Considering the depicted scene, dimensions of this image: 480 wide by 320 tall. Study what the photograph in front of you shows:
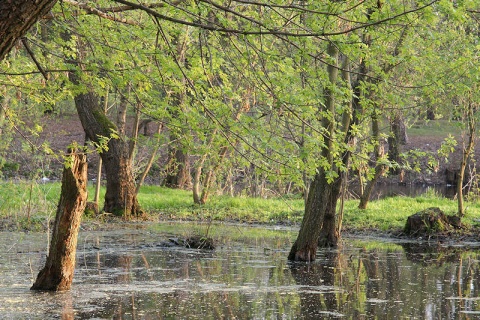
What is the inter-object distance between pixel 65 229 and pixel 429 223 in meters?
10.3

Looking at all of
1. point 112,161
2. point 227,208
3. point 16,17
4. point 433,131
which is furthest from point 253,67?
point 433,131

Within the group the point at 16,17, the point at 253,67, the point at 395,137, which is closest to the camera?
the point at 16,17

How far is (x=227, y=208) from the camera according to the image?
72.2 ft

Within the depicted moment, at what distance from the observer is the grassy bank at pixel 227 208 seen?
58.2ft

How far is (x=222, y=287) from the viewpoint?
410 inches

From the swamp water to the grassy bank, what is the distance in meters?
2.13

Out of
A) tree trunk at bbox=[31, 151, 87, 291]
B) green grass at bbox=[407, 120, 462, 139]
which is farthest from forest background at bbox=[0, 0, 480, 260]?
green grass at bbox=[407, 120, 462, 139]

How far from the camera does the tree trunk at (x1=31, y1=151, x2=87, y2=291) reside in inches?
373

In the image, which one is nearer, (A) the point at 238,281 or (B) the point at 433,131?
(A) the point at 238,281

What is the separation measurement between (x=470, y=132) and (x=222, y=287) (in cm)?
1024

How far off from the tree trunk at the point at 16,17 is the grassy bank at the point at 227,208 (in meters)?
11.8

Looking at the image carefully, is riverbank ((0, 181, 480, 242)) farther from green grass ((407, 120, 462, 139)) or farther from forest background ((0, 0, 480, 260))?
green grass ((407, 120, 462, 139))

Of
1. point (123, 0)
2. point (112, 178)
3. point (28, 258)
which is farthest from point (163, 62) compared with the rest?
point (112, 178)

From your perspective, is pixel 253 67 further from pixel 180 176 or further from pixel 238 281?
pixel 180 176
